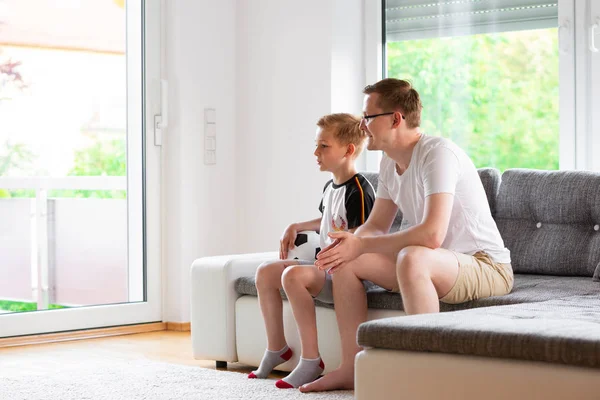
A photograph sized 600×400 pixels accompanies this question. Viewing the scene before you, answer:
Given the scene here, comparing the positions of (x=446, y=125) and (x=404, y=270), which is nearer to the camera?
(x=404, y=270)

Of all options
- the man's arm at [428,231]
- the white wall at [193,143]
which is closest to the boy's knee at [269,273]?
the man's arm at [428,231]

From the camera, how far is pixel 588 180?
3389 millimetres

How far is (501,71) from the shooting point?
4.50m

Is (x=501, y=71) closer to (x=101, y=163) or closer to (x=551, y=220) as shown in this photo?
(x=551, y=220)

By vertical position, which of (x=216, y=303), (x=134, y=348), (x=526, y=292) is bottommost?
(x=134, y=348)

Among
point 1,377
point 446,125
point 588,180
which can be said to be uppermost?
point 446,125

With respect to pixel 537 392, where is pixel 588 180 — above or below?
above

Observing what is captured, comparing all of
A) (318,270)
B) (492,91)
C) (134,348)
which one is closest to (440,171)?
(318,270)

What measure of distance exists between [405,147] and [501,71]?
1.66 meters

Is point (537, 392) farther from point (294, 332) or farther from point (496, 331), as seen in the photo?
point (294, 332)

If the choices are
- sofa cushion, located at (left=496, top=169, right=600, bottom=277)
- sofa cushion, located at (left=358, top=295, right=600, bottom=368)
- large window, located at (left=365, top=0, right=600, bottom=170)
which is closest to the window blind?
large window, located at (left=365, top=0, right=600, bottom=170)

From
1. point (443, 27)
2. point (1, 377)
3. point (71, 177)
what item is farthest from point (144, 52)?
point (1, 377)

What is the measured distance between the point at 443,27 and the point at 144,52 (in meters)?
1.51

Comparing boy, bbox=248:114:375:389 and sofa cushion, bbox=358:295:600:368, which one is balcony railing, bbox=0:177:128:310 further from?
sofa cushion, bbox=358:295:600:368
